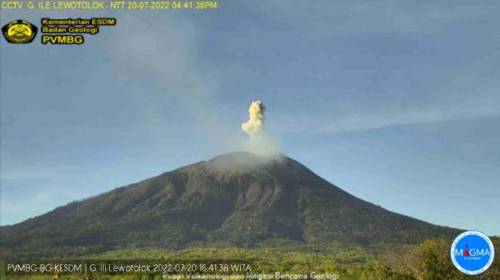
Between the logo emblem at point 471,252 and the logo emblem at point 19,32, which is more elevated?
the logo emblem at point 19,32

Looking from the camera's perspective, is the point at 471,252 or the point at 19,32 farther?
the point at 19,32

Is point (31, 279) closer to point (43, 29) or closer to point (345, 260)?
point (43, 29)

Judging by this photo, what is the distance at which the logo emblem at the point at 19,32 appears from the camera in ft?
120

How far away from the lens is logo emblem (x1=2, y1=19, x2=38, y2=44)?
3672 cm

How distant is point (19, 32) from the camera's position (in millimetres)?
37281

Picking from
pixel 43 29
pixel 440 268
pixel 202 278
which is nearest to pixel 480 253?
pixel 43 29

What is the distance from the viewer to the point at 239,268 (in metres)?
84.9

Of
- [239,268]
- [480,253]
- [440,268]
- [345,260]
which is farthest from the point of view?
[345,260]

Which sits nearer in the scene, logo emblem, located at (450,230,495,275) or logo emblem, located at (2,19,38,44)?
logo emblem, located at (450,230,495,275)

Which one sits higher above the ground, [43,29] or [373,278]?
[43,29]

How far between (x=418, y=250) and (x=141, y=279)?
30.3m

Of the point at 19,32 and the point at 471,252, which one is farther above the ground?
the point at 19,32

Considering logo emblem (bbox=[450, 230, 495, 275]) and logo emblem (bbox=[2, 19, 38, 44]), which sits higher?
logo emblem (bbox=[2, 19, 38, 44])

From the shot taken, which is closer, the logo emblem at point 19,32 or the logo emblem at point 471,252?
the logo emblem at point 471,252
